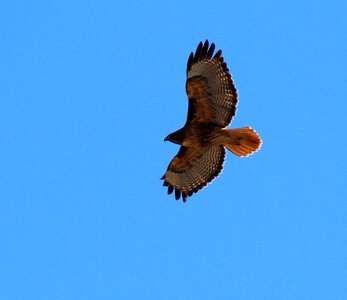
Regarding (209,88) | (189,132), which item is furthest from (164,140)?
(209,88)

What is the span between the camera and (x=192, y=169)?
45.8ft

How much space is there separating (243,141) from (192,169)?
151 cm

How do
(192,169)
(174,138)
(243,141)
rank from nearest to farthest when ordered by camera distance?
(243,141) → (174,138) → (192,169)

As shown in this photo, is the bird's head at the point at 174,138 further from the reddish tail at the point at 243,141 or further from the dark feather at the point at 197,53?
the dark feather at the point at 197,53

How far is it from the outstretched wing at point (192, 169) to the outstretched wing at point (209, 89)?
86 centimetres

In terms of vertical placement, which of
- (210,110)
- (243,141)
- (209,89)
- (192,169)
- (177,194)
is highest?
(209,89)

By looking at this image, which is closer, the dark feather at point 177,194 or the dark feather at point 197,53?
the dark feather at point 197,53

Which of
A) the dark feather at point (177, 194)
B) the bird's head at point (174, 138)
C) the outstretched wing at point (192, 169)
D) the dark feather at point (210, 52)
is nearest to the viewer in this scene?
the dark feather at point (210, 52)

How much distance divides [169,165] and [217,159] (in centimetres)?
97

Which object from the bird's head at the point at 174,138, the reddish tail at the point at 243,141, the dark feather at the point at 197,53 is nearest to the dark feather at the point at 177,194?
the bird's head at the point at 174,138

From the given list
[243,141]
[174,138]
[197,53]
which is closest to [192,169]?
[174,138]

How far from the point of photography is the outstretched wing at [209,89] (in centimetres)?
1271

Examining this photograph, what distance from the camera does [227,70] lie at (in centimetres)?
1274

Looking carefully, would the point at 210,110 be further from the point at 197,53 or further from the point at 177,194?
the point at 177,194
